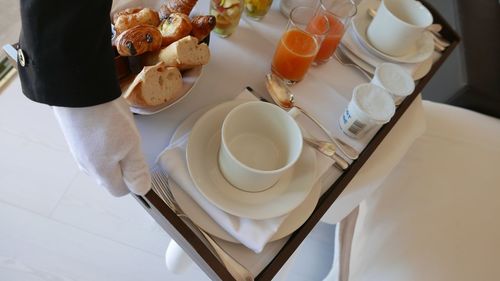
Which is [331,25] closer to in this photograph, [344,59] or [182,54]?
[344,59]

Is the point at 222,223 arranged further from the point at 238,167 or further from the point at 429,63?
the point at 429,63

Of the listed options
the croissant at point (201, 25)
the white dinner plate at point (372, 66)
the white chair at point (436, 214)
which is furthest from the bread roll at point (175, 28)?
the white chair at point (436, 214)

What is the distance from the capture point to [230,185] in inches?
23.7

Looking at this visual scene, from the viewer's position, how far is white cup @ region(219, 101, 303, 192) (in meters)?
0.58

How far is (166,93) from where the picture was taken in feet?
2.03

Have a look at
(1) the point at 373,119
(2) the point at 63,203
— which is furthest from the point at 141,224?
(1) the point at 373,119

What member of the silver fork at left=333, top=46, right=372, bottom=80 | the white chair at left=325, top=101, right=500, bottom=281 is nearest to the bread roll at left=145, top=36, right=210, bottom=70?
the silver fork at left=333, top=46, right=372, bottom=80

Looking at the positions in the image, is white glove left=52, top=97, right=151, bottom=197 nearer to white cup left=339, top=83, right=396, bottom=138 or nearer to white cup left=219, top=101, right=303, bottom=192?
white cup left=219, top=101, right=303, bottom=192

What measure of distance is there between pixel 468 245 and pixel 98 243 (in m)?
1.08

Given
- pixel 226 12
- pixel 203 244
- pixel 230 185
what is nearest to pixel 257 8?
pixel 226 12

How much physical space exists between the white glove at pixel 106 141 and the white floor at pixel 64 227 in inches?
28.9

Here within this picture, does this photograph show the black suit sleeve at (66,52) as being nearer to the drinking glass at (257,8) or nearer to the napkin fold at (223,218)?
the napkin fold at (223,218)

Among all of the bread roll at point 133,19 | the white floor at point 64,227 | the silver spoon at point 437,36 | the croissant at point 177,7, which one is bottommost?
the white floor at point 64,227

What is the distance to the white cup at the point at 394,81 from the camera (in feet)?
2.37
